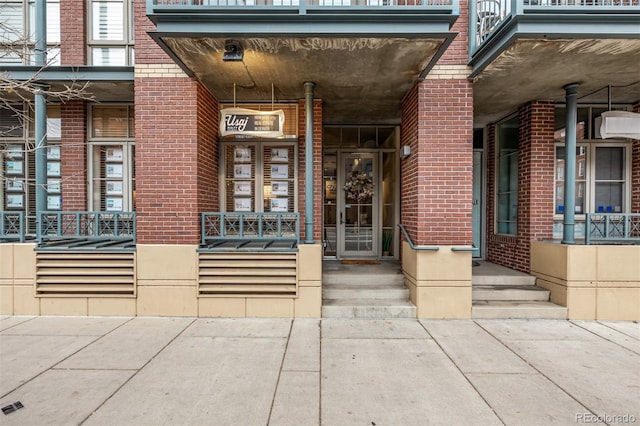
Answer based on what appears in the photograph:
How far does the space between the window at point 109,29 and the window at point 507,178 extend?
7.89 m

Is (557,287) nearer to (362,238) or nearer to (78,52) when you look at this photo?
(362,238)

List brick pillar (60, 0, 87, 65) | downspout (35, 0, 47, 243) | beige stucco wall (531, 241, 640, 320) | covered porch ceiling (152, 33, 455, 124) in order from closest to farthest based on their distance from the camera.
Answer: covered porch ceiling (152, 33, 455, 124)
beige stucco wall (531, 241, 640, 320)
downspout (35, 0, 47, 243)
brick pillar (60, 0, 87, 65)

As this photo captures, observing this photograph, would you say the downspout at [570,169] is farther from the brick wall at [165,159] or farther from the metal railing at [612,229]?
the brick wall at [165,159]

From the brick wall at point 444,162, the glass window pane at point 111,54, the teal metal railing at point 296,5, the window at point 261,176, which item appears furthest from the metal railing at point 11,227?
the brick wall at point 444,162

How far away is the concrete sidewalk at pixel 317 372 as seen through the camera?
2713 millimetres

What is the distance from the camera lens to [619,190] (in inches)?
243

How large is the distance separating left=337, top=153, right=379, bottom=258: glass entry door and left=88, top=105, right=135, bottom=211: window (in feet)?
14.5

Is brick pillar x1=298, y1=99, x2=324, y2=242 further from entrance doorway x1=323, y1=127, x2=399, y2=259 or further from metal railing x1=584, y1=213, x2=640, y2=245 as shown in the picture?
metal railing x1=584, y1=213, x2=640, y2=245

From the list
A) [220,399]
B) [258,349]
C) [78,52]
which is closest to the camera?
[220,399]

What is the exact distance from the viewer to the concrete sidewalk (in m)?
2.71

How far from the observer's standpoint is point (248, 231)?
6.02m

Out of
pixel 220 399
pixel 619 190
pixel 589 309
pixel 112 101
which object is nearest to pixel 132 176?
pixel 112 101

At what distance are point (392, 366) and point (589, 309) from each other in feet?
12.5

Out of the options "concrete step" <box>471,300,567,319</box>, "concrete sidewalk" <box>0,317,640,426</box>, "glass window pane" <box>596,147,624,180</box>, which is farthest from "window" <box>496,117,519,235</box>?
"concrete sidewalk" <box>0,317,640,426</box>
